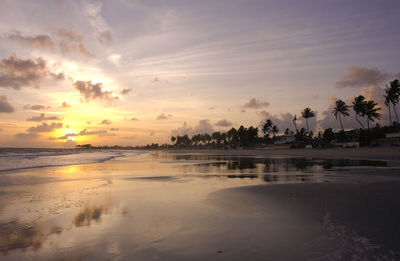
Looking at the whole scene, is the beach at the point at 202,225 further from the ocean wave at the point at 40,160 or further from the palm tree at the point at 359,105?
the palm tree at the point at 359,105

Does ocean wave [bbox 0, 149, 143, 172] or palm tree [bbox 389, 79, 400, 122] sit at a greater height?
palm tree [bbox 389, 79, 400, 122]

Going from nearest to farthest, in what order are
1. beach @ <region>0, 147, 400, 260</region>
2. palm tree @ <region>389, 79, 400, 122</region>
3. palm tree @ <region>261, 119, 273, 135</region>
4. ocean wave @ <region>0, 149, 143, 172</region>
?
beach @ <region>0, 147, 400, 260</region> → ocean wave @ <region>0, 149, 143, 172</region> → palm tree @ <region>389, 79, 400, 122</region> → palm tree @ <region>261, 119, 273, 135</region>

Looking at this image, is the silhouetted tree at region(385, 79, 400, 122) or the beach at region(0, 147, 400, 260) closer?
the beach at region(0, 147, 400, 260)

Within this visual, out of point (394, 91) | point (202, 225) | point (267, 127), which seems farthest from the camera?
point (267, 127)

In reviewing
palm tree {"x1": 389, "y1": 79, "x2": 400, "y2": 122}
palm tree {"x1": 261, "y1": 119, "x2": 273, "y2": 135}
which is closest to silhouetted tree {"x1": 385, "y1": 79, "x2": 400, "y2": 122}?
palm tree {"x1": 389, "y1": 79, "x2": 400, "y2": 122}

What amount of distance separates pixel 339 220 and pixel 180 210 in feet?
16.9

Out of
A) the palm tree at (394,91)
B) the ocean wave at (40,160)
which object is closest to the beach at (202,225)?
the ocean wave at (40,160)

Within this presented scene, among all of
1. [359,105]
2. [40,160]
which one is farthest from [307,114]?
[40,160]

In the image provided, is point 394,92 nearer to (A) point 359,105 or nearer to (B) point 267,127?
(A) point 359,105

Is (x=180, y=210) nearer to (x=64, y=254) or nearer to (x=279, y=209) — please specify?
(x=279, y=209)

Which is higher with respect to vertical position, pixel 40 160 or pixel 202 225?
pixel 40 160

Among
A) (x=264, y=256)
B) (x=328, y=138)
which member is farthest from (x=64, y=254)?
(x=328, y=138)

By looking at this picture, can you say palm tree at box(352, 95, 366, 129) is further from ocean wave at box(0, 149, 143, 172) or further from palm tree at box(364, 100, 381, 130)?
ocean wave at box(0, 149, 143, 172)

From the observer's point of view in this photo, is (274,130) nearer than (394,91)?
No
